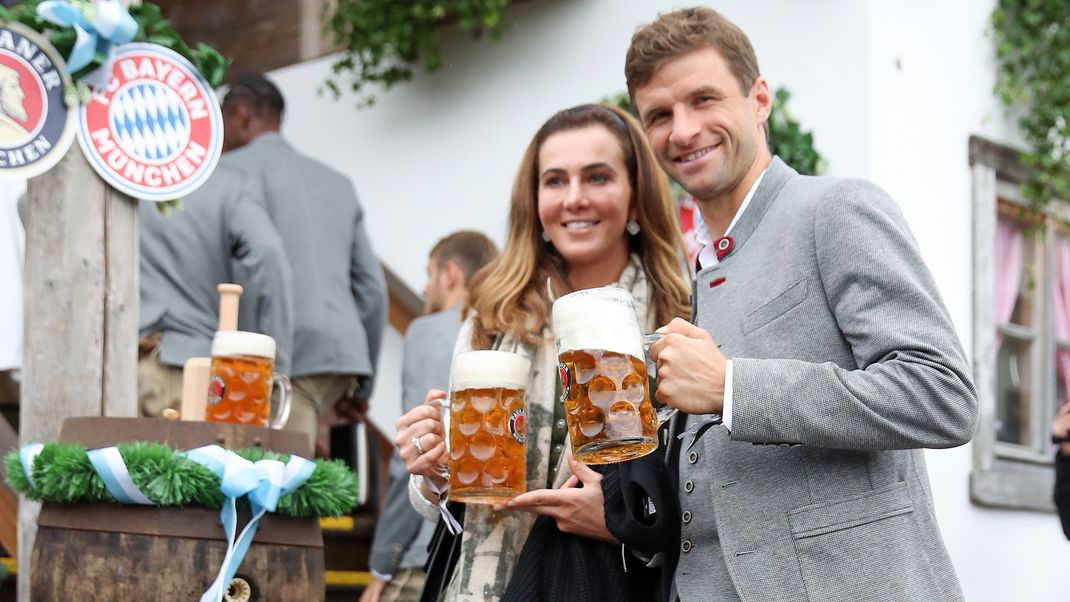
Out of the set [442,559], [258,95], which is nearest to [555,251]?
[442,559]

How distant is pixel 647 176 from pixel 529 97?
2.97m

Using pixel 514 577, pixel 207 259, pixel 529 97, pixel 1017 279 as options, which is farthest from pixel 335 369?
pixel 1017 279

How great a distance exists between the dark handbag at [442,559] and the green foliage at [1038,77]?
3503mm

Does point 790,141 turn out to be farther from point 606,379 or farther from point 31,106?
point 606,379

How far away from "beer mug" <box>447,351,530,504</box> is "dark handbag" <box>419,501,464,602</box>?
14.6 inches

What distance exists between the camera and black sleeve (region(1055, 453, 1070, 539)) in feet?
12.4

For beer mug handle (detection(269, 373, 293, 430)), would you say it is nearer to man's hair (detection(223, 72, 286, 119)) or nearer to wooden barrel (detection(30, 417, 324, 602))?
wooden barrel (detection(30, 417, 324, 602))

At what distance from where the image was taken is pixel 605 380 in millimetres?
1592

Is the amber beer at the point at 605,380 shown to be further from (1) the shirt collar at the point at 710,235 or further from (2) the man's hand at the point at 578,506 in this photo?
(2) the man's hand at the point at 578,506

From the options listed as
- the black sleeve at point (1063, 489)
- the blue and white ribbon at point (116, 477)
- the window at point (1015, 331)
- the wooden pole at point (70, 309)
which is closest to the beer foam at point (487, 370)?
the blue and white ribbon at point (116, 477)

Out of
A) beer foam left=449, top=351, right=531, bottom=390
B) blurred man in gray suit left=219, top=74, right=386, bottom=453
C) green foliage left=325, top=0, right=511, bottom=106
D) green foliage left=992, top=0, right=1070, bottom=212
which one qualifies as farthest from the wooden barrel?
green foliage left=992, top=0, right=1070, bottom=212

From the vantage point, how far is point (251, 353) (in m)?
2.48

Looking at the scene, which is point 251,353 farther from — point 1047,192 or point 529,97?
point 1047,192

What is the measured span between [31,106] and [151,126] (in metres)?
0.28
